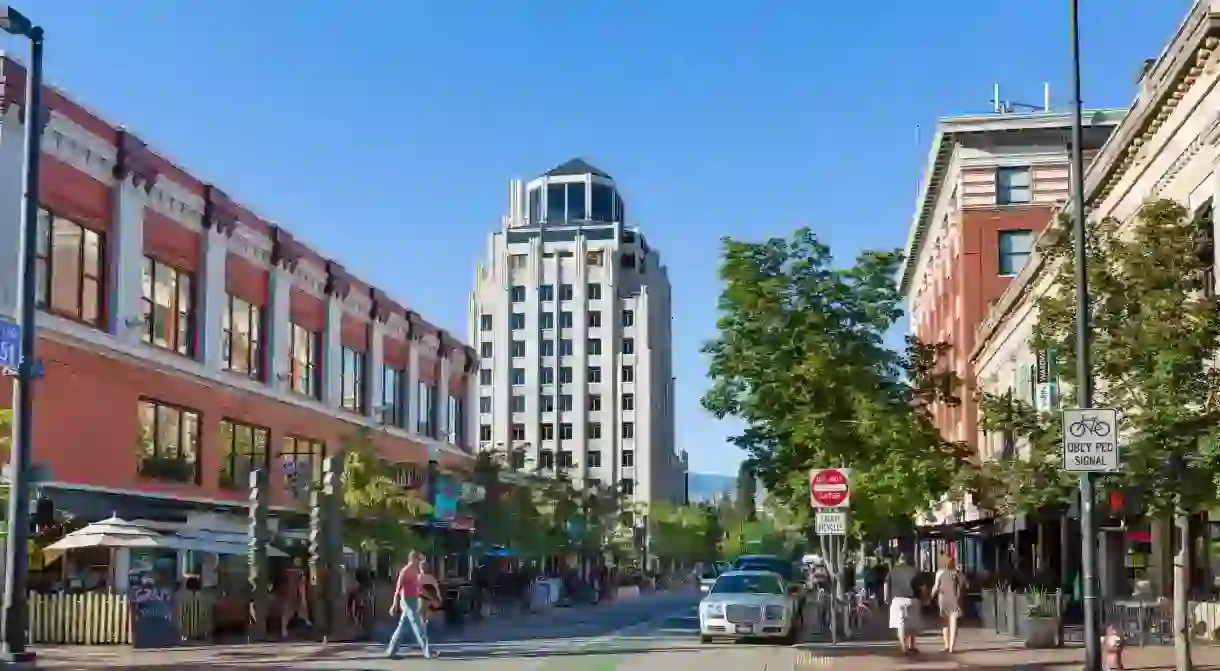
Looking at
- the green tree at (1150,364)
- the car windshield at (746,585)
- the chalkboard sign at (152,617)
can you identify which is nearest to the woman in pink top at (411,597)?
the chalkboard sign at (152,617)

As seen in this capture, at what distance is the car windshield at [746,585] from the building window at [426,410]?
27.4 m

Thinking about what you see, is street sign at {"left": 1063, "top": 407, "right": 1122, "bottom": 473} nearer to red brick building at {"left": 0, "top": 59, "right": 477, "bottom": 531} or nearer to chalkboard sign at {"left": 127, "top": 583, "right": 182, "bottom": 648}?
red brick building at {"left": 0, "top": 59, "right": 477, "bottom": 531}

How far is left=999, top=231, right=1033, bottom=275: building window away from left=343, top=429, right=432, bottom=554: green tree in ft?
98.0

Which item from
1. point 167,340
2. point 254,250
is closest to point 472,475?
point 254,250

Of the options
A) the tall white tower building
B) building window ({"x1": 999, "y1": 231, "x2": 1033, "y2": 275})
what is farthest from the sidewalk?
the tall white tower building

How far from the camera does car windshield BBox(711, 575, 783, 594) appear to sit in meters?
29.1

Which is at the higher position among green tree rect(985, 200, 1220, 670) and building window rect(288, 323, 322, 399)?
building window rect(288, 323, 322, 399)

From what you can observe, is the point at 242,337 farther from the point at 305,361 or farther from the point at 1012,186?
the point at 1012,186

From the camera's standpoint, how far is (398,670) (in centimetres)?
2186

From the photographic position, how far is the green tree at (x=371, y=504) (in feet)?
A: 120

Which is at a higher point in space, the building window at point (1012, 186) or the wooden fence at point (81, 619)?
the building window at point (1012, 186)

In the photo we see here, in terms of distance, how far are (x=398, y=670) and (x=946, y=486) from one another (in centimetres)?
1736

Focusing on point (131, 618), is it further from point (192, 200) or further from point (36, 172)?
point (192, 200)

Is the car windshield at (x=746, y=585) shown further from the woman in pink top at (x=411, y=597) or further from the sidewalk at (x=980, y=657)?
the woman in pink top at (x=411, y=597)
